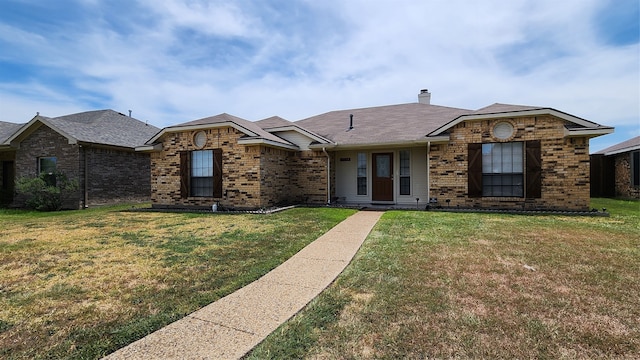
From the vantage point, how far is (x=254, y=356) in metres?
2.27

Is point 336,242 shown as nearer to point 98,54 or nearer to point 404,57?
point 404,57

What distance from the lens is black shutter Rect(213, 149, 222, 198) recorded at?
1162 centimetres

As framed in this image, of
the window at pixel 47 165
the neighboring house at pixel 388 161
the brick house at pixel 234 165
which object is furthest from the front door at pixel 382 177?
the window at pixel 47 165

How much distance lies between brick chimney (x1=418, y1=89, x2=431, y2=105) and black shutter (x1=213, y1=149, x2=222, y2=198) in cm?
1154

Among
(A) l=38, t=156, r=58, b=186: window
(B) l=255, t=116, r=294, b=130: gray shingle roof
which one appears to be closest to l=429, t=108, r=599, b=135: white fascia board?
(B) l=255, t=116, r=294, b=130: gray shingle roof

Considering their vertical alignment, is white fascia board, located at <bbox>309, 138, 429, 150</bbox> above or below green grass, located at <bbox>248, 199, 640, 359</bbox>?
above

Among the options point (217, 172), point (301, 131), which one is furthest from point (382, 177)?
point (217, 172)

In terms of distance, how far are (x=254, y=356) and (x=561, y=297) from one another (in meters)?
3.26

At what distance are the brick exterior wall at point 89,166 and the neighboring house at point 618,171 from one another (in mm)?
24188

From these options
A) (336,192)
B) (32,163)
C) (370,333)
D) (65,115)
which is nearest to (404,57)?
(336,192)

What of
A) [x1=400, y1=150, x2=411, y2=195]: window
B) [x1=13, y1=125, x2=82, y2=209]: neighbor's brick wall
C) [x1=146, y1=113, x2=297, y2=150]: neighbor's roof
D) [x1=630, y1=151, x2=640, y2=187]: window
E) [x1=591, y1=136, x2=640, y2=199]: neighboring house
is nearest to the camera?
[x1=146, y1=113, x2=297, y2=150]: neighbor's roof

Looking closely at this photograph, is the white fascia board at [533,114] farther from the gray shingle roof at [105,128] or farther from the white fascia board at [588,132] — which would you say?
the gray shingle roof at [105,128]

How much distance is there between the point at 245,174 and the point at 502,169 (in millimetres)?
9014

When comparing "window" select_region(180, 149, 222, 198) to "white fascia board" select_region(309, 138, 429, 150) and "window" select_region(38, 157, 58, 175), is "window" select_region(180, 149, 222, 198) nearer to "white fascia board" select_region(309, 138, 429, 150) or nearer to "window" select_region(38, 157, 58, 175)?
"white fascia board" select_region(309, 138, 429, 150)
